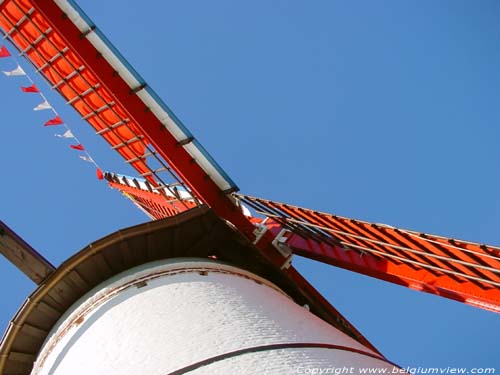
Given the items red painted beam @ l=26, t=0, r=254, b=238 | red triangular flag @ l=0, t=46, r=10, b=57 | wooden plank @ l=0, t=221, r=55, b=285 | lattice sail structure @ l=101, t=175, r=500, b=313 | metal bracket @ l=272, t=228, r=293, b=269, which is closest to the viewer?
lattice sail structure @ l=101, t=175, r=500, b=313

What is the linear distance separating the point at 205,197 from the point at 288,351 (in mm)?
4317

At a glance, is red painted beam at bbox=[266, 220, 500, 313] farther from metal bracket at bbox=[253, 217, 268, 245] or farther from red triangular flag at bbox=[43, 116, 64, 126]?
red triangular flag at bbox=[43, 116, 64, 126]

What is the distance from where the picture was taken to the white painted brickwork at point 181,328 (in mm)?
4367

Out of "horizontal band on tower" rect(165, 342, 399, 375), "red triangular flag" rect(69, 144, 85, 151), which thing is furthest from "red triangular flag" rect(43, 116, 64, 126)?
"horizontal band on tower" rect(165, 342, 399, 375)

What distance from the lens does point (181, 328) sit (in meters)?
4.77

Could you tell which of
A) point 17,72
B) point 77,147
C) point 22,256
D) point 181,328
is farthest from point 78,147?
point 181,328

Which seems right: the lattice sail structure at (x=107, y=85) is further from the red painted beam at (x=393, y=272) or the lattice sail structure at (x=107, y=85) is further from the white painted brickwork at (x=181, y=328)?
the white painted brickwork at (x=181, y=328)

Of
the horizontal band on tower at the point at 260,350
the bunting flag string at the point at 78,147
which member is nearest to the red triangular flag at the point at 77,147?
the bunting flag string at the point at 78,147

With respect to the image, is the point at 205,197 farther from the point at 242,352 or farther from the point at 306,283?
the point at 242,352

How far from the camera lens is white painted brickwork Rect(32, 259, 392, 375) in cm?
437

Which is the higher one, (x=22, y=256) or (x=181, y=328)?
(x=181, y=328)

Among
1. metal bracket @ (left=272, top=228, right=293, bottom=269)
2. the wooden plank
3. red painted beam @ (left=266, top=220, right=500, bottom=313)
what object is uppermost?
red painted beam @ (left=266, top=220, right=500, bottom=313)

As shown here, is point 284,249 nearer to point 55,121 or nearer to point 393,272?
point 393,272

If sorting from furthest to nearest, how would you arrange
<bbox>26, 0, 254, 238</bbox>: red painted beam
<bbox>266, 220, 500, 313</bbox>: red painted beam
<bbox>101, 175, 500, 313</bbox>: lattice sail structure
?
<bbox>26, 0, 254, 238</bbox>: red painted beam → <bbox>266, 220, 500, 313</bbox>: red painted beam → <bbox>101, 175, 500, 313</bbox>: lattice sail structure
